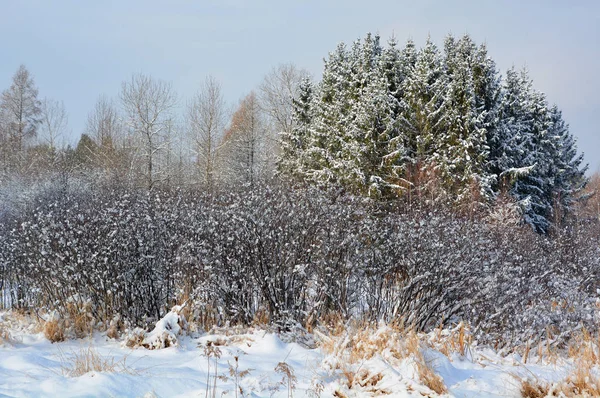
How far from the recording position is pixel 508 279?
6547 mm

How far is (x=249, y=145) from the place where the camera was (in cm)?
2919

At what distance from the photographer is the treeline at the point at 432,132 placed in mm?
15414

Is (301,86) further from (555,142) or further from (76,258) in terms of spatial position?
(76,258)

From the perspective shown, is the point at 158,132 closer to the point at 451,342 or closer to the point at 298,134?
the point at 298,134

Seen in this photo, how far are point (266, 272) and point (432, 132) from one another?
12251 millimetres

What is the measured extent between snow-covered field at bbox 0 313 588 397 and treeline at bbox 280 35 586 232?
9019mm

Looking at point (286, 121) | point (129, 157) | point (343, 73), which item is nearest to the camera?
point (343, 73)

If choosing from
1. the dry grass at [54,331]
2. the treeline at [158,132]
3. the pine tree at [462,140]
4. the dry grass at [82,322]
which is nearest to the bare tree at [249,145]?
the treeline at [158,132]

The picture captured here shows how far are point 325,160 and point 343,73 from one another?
15.6 ft

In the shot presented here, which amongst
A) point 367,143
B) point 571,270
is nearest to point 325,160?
point 367,143

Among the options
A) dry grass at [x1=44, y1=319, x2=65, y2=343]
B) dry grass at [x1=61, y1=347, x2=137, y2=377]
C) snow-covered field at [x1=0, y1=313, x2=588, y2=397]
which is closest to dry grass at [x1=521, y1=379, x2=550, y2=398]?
snow-covered field at [x1=0, y1=313, x2=588, y2=397]

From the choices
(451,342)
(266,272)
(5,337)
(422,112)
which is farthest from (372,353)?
(422,112)

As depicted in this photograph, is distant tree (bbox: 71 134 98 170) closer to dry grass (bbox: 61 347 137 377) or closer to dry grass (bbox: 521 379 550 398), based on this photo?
dry grass (bbox: 61 347 137 377)

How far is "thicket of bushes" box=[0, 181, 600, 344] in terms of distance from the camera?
5.78 metres
